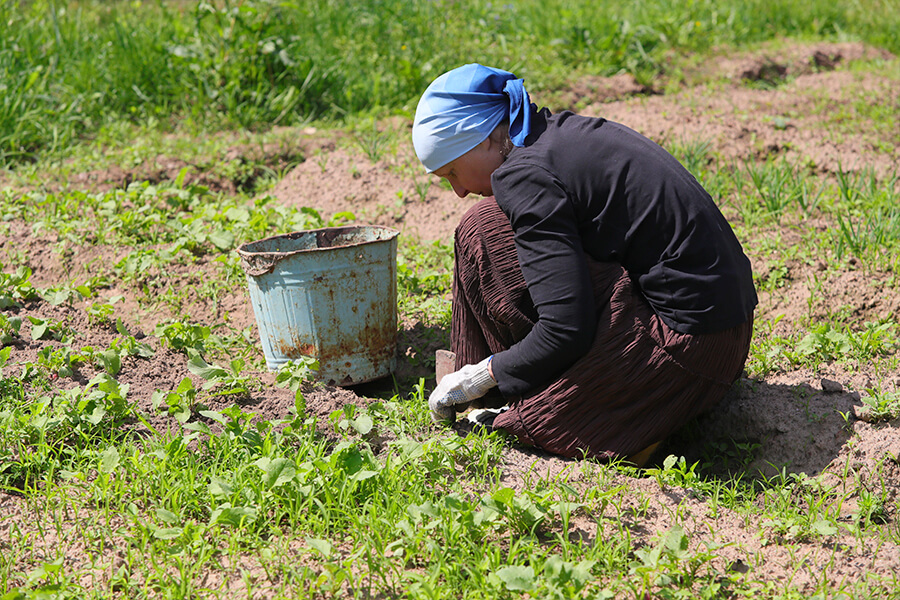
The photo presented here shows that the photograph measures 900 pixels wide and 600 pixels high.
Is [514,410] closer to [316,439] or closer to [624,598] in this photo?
[316,439]

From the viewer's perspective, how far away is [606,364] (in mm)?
2326

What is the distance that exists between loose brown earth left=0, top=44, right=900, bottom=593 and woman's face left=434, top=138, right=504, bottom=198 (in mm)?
787

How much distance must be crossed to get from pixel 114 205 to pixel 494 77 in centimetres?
265

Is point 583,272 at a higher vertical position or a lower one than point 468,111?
lower

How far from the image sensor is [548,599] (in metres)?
1.73

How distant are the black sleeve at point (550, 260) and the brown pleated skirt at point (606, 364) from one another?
0.29 ft

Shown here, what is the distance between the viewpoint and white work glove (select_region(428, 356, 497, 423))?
8.20 ft

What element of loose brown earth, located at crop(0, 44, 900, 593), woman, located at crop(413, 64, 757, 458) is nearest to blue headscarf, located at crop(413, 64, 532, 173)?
woman, located at crop(413, 64, 757, 458)

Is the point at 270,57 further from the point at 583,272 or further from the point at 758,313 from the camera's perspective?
the point at 583,272

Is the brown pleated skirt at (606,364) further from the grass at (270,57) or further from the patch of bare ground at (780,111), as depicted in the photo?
the grass at (270,57)

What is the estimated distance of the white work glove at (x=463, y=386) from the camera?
2.50 metres

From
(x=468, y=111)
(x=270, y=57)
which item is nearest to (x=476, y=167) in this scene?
(x=468, y=111)

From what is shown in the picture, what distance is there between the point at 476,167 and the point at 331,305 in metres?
0.78

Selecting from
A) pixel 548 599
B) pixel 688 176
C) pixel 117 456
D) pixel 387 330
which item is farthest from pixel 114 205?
pixel 548 599
